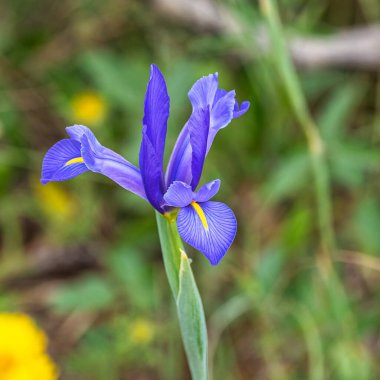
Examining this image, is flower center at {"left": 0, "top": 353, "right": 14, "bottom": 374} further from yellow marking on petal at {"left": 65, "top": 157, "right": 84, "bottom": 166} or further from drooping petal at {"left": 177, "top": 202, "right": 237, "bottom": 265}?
drooping petal at {"left": 177, "top": 202, "right": 237, "bottom": 265}

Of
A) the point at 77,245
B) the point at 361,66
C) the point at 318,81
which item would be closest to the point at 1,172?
the point at 77,245

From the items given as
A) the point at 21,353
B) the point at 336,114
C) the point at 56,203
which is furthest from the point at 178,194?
the point at 56,203

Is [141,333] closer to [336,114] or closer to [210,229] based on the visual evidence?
[336,114]

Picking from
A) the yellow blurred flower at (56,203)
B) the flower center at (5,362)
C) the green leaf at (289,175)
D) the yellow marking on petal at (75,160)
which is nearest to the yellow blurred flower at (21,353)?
the flower center at (5,362)

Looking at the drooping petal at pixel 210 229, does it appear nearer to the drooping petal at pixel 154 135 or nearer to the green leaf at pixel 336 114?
the drooping petal at pixel 154 135

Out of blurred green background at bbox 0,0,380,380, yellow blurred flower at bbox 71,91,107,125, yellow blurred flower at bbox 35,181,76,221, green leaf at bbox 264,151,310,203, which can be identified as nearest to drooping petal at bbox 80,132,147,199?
blurred green background at bbox 0,0,380,380
